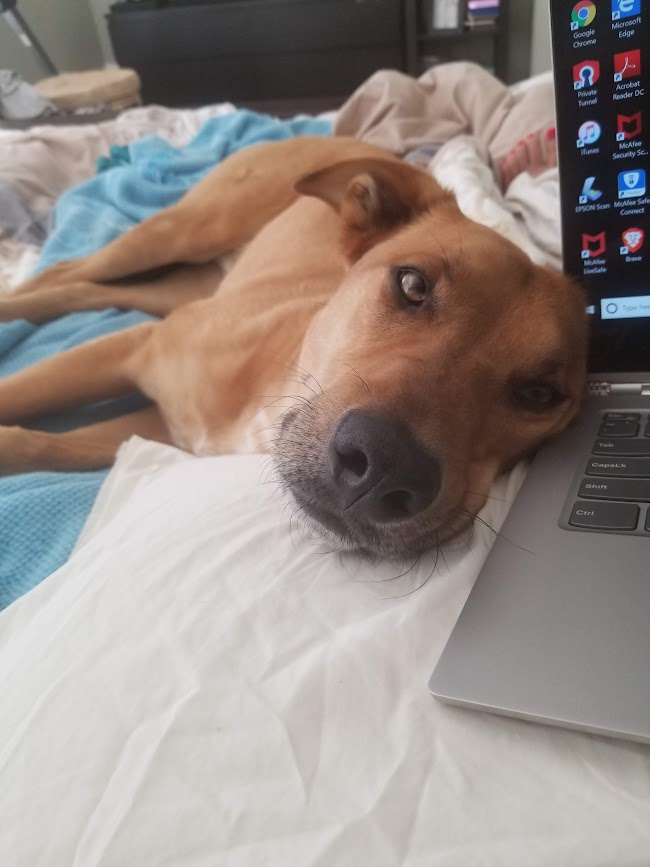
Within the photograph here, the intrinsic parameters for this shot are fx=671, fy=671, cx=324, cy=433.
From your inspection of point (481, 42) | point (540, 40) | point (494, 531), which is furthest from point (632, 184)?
point (481, 42)

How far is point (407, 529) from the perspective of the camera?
839 millimetres

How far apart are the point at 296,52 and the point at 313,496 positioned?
635cm

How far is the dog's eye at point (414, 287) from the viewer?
1145 millimetres

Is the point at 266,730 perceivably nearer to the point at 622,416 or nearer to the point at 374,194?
the point at 622,416

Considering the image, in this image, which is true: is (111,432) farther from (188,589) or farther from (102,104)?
Answer: (102,104)

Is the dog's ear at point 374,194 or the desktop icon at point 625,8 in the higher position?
the desktop icon at point 625,8

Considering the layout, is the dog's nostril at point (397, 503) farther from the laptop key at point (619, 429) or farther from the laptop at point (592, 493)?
the laptop key at point (619, 429)

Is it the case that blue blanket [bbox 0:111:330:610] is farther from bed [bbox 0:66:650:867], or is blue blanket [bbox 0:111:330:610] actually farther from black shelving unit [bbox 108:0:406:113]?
black shelving unit [bbox 108:0:406:113]

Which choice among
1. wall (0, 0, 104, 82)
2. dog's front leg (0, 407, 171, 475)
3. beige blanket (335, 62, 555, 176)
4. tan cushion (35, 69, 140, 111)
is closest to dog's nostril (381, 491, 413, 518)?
dog's front leg (0, 407, 171, 475)

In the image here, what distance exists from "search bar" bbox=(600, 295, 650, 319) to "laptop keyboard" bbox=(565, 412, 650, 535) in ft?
0.57

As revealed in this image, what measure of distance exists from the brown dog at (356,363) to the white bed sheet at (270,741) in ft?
0.45

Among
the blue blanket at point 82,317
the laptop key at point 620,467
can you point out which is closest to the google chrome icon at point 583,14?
the laptop key at point 620,467

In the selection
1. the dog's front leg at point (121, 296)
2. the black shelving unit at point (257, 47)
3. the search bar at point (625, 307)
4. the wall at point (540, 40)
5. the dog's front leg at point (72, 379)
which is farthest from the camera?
the black shelving unit at point (257, 47)

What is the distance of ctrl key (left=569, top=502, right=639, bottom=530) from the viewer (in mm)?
837
